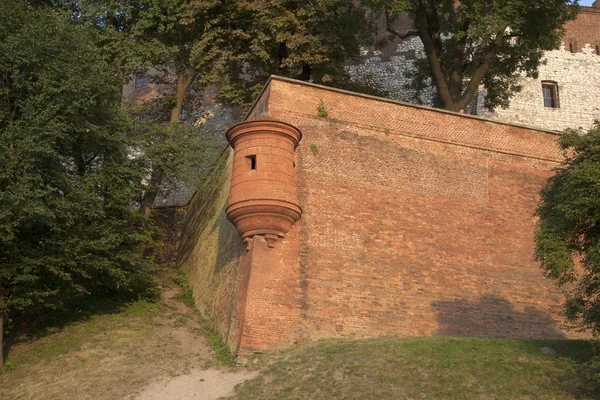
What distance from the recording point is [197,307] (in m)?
21.9

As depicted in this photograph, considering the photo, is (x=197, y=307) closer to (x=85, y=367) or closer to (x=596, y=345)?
(x=85, y=367)

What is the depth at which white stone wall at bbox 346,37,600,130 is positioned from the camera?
3497cm

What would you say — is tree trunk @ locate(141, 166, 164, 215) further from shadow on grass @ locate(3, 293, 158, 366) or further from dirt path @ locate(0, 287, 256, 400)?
dirt path @ locate(0, 287, 256, 400)

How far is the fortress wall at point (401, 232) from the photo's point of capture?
58.5 feet

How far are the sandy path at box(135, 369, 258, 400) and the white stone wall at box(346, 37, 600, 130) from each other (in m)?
20.4

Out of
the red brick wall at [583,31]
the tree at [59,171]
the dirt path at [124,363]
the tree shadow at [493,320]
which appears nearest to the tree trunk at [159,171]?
the tree at [59,171]

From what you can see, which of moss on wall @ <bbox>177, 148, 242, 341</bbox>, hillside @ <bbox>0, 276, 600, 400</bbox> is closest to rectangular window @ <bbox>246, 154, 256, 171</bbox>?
moss on wall @ <bbox>177, 148, 242, 341</bbox>

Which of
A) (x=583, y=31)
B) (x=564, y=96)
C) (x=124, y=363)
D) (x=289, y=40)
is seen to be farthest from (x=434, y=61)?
(x=583, y=31)

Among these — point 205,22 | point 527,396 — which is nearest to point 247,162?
point 527,396

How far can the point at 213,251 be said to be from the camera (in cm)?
2195

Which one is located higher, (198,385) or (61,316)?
(61,316)

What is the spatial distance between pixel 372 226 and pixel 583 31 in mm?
23578

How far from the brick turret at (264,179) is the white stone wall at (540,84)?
54.7 feet

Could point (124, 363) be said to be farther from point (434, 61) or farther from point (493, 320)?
point (434, 61)
